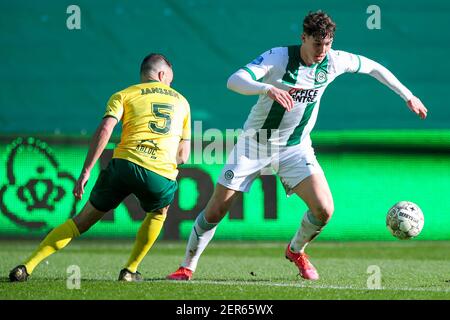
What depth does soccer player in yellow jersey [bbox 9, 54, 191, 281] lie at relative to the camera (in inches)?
271

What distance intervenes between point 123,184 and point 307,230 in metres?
1.69

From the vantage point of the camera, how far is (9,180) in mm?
11250

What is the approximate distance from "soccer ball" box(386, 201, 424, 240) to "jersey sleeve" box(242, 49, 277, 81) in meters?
1.91

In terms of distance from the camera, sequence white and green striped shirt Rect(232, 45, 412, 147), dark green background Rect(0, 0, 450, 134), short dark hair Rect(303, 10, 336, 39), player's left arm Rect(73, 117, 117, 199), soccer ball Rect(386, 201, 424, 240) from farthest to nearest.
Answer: dark green background Rect(0, 0, 450, 134) → soccer ball Rect(386, 201, 424, 240) → white and green striped shirt Rect(232, 45, 412, 147) → short dark hair Rect(303, 10, 336, 39) → player's left arm Rect(73, 117, 117, 199)

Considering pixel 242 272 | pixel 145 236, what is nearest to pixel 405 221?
pixel 242 272

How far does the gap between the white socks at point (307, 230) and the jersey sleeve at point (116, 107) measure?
1823 mm

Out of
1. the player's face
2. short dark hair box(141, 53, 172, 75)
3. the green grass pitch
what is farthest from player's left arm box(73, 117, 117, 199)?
the player's face

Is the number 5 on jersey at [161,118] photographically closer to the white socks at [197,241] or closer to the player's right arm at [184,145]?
the player's right arm at [184,145]

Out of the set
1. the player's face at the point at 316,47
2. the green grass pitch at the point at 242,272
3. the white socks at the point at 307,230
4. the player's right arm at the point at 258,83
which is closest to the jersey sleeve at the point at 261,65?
the player's right arm at the point at 258,83

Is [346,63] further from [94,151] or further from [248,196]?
[248,196]

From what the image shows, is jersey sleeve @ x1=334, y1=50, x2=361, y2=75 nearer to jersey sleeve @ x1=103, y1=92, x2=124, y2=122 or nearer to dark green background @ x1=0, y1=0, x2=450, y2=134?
jersey sleeve @ x1=103, y1=92, x2=124, y2=122

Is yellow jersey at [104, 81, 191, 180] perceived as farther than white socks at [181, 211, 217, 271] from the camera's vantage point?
No

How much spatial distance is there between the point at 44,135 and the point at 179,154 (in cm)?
469

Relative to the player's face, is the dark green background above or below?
above
